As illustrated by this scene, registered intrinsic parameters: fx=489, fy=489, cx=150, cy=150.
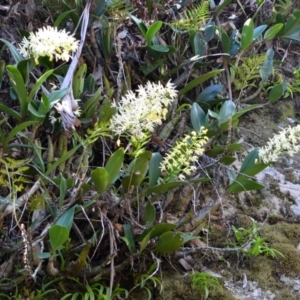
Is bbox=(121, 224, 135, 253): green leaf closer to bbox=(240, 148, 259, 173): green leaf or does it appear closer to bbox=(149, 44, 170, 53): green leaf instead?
bbox=(240, 148, 259, 173): green leaf

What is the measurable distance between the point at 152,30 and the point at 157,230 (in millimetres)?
930

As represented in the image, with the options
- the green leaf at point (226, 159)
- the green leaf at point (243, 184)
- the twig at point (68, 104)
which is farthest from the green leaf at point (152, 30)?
the green leaf at point (243, 184)

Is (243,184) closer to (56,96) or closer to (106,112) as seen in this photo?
(106,112)

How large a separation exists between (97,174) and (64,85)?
0.44 metres

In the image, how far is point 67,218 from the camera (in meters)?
1.38

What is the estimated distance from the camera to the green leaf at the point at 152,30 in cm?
204

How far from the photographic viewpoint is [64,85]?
1.68 meters

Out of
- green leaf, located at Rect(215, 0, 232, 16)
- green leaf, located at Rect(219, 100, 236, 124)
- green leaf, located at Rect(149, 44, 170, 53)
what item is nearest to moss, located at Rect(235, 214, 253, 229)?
green leaf, located at Rect(219, 100, 236, 124)

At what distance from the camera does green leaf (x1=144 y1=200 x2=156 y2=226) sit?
5.07 ft

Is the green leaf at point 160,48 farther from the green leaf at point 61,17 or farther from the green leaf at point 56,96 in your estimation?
the green leaf at point 56,96

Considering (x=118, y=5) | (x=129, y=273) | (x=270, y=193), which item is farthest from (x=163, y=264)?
(x=118, y=5)

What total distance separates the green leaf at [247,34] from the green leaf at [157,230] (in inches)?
46.1

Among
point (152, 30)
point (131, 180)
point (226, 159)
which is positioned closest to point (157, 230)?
point (131, 180)

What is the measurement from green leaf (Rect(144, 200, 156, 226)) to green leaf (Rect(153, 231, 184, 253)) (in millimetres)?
74
